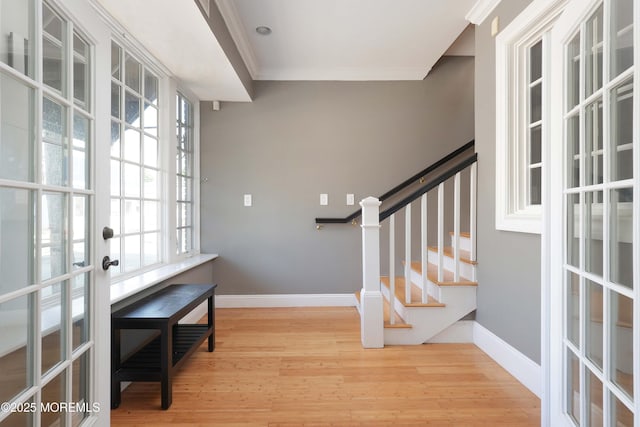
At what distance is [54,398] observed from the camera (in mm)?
1098

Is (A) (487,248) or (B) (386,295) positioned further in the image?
(B) (386,295)

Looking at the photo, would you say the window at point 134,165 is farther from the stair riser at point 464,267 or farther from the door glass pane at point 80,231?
the stair riser at point 464,267

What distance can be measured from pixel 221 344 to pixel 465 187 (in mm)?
2710

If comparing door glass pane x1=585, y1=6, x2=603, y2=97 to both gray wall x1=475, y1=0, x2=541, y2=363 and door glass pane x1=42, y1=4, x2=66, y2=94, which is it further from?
door glass pane x1=42, y1=4, x2=66, y2=94

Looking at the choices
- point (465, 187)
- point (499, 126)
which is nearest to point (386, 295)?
point (465, 187)

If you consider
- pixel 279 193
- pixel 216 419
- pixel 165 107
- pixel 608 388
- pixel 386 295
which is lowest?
pixel 216 419

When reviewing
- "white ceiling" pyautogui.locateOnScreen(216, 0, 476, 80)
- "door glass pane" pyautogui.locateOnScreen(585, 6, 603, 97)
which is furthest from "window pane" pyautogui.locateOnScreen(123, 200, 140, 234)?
"door glass pane" pyautogui.locateOnScreen(585, 6, 603, 97)

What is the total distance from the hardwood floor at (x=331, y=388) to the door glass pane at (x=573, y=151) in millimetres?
1162

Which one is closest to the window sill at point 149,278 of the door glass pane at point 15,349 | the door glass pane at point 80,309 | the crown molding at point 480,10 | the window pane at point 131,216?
the window pane at point 131,216

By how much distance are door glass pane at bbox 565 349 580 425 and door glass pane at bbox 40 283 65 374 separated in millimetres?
1849

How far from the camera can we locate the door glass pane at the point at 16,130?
915mm

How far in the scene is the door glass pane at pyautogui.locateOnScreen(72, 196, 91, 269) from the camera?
1220 mm

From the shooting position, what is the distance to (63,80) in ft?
3.78

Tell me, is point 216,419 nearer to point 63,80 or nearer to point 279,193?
point 63,80
